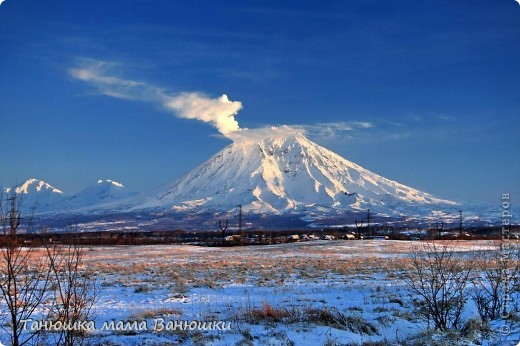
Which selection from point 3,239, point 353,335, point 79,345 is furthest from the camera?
point 353,335

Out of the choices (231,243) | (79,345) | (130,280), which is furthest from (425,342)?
(231,243)

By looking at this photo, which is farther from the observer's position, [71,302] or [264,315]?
[264,315]

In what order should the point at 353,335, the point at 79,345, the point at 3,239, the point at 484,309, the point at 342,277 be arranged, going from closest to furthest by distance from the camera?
1. the point at 3,239
2. the point at 79,345
3. the point at 353,335
4. the point at 484,309
5. the point at 342,277

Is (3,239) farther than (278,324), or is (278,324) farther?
(278,324)

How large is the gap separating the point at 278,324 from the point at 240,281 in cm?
894

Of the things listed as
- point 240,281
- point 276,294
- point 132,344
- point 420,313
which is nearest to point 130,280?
point 240,281

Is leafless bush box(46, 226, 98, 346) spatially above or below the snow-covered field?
above

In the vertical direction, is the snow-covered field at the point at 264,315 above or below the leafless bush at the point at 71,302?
below

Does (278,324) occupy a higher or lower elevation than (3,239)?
lower

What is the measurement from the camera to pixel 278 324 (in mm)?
9727

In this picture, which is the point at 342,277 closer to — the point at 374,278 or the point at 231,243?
the point at 374,278

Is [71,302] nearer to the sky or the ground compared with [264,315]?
nearer to the sky

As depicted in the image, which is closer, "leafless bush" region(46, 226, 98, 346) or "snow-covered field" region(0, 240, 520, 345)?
"leafless bush" region(46, 226, 98, 346)

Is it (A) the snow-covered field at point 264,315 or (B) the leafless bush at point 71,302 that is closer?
(B) the leafless bush at point 71,302
